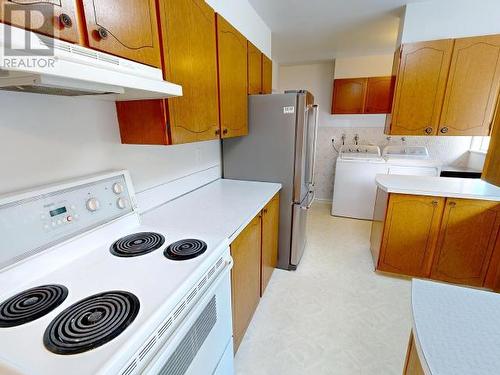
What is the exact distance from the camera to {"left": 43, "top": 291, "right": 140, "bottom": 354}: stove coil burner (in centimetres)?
56

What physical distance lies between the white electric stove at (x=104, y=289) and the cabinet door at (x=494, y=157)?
3.24 feet

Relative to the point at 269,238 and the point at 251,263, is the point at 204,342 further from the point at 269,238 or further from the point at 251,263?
the point at 269,238

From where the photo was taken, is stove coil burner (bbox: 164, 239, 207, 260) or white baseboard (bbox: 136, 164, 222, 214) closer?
stove coil burner (bbox: 164, 239, 207, 260)

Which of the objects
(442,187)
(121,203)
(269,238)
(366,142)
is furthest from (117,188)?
(366,142)

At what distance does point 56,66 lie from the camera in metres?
0.54

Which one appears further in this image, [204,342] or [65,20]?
[204,342]

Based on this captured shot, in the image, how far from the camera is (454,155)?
12.1ft

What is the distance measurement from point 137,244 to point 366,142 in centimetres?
403

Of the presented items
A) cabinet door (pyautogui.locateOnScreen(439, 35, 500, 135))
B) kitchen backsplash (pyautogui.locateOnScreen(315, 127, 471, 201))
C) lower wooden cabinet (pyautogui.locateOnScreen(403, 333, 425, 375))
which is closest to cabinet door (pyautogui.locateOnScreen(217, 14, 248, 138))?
lower wooden cabinet (pyautogui.locateOnScreen(403, 333, 425, 375))

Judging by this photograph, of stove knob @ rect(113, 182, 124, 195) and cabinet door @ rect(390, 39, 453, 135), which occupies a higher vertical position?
cabinet door @ rect(390, 39, 453, 135)

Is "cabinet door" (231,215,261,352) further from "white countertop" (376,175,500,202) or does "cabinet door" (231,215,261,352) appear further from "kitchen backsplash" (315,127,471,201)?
"kitchen backsplash" (315,127,471,201)

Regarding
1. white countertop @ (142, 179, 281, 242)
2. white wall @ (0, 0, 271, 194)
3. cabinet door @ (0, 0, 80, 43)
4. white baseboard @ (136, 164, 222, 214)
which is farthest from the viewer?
white baseboard @ (136, 164, 222, 214)

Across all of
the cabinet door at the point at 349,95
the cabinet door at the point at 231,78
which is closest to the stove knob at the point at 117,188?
the cabinet door at the point at 231,78

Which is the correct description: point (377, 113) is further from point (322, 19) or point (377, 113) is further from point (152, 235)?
point (152, 235)
